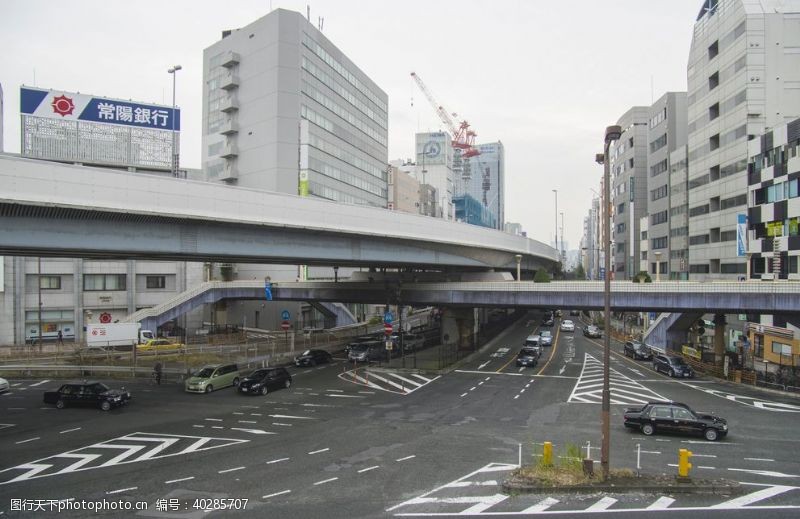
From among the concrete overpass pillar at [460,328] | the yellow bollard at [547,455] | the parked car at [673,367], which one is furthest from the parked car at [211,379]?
the parked car at [673,367]

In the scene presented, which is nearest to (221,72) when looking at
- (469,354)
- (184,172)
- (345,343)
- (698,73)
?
(184,172)

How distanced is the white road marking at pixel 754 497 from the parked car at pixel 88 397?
94.1 ft

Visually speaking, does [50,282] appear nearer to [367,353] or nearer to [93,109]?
[93,109]

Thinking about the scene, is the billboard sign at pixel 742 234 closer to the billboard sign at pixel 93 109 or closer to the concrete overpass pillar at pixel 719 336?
the concrete overpass pillar at pixel 719 336

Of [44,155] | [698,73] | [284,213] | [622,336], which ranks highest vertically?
[698,73]

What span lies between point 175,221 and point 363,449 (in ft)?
44.8

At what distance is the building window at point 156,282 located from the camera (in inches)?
2694

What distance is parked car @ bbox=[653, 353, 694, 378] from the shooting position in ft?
130

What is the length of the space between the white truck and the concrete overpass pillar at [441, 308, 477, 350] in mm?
31220

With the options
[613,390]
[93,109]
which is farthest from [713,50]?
[93,109]

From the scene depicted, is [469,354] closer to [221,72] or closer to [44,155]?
[44,155]

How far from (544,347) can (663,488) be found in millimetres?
44982

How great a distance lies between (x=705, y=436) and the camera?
22406 millimetres

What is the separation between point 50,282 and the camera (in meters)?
61.3
